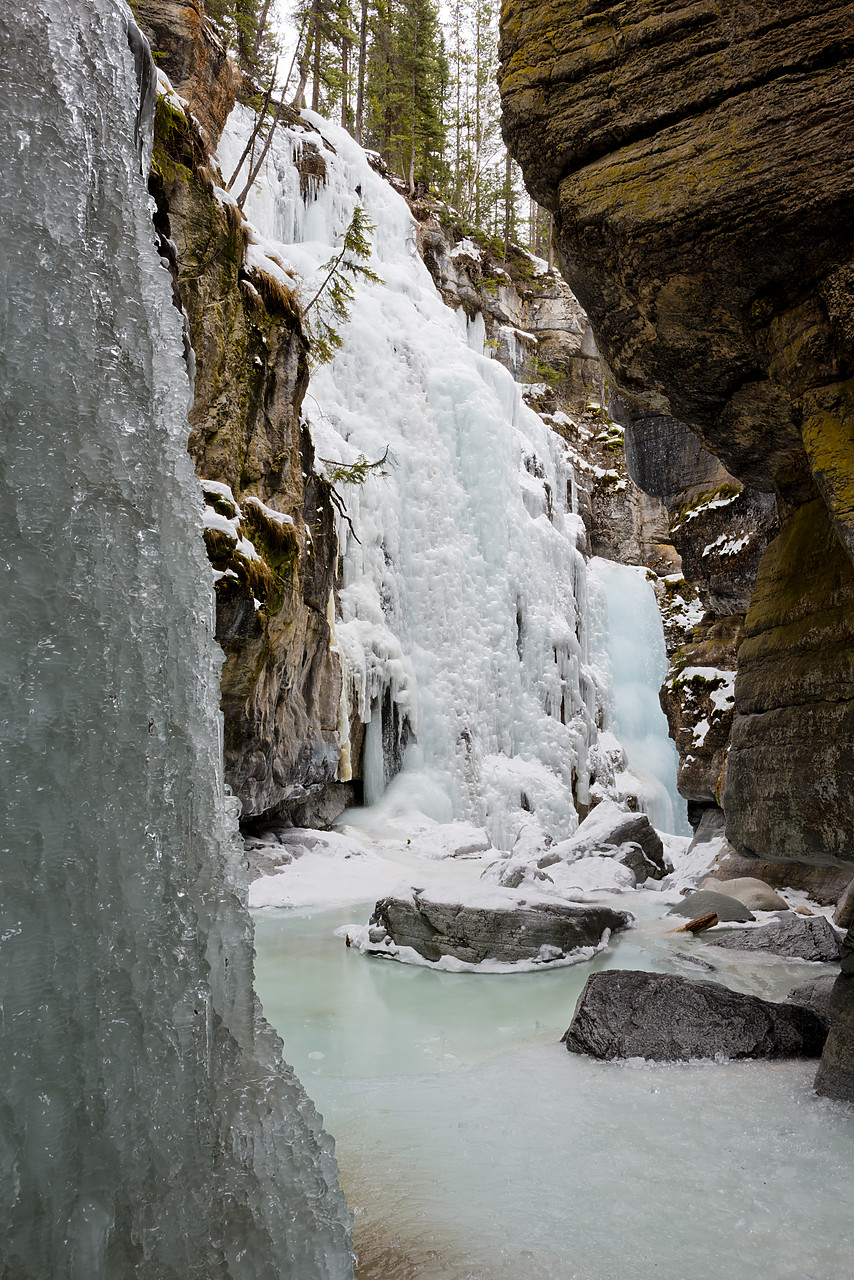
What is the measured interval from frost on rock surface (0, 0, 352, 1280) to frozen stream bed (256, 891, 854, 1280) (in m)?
0.96

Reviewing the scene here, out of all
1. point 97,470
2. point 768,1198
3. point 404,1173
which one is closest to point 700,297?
point 97,470

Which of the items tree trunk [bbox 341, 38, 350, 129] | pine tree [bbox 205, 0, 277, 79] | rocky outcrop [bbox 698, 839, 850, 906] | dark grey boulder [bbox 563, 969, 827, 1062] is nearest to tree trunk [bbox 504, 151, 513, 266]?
tree trunk [bbox 341, 38, 350, 129]

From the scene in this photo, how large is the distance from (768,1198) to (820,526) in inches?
129

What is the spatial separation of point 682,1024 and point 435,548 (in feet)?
41.6

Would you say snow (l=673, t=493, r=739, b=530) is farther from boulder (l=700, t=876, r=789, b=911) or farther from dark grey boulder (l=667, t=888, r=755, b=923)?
dark grey boulder (l=667, t=888, r=755, b=923)

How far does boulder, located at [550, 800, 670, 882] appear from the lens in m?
11.1

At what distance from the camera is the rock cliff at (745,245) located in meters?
3.15

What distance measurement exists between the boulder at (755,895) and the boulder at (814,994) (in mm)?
3392

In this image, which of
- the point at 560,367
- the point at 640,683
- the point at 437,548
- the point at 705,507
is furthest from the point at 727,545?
the point at 560,367

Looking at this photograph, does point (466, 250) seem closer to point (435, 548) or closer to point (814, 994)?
point (435, 548)

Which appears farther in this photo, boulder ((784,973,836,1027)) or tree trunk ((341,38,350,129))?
tree trunk ((341,38,350,129))

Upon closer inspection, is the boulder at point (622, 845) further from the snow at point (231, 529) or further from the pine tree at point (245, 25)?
the pine tree at point (245, 25)

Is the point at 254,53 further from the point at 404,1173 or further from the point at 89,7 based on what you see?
the point at 404,1173

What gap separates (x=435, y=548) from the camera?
16.2 m
